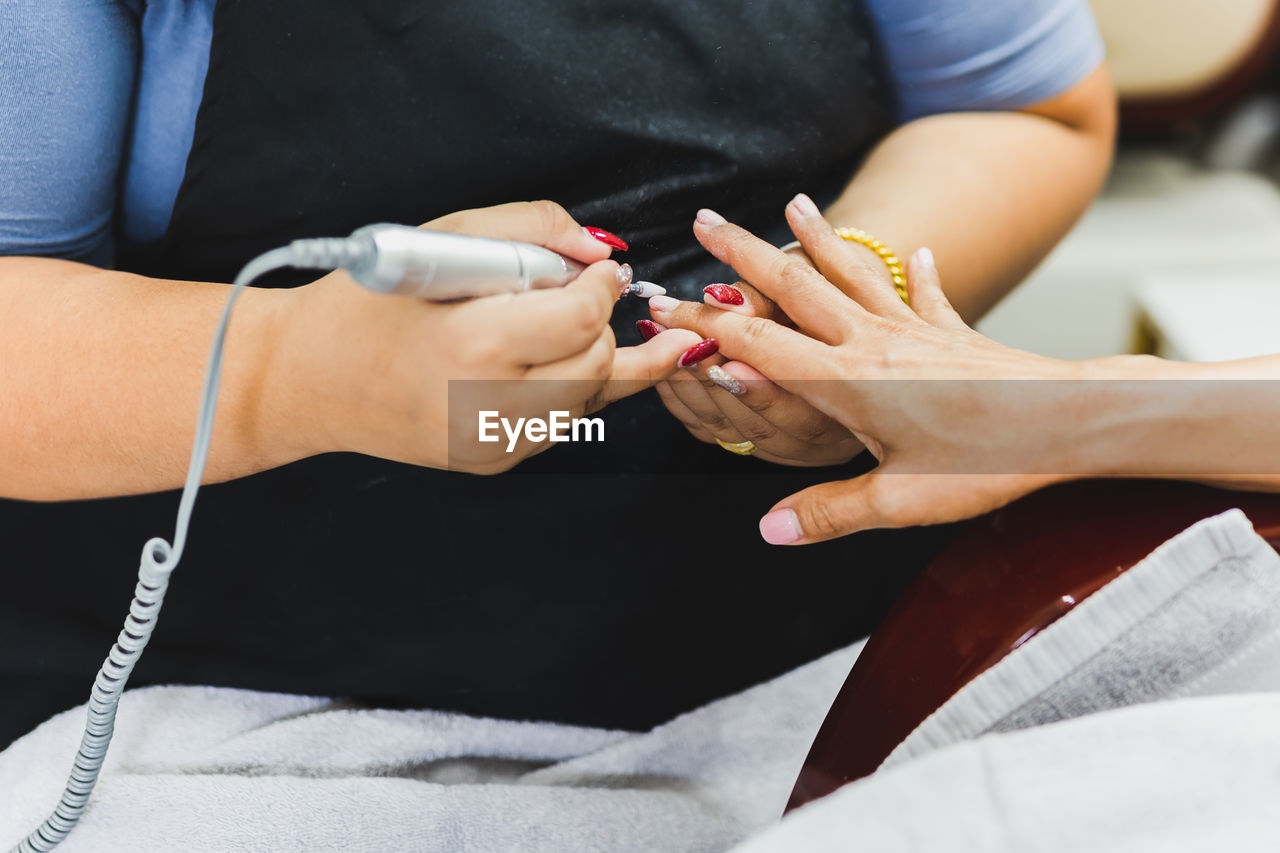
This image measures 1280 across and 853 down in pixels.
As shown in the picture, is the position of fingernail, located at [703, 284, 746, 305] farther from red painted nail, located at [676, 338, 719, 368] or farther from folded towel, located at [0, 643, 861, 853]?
A: folded towel, located at [0, 643, 861, 853]

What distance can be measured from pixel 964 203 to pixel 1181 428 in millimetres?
269

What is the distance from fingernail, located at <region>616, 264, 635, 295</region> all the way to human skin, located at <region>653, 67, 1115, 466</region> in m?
0.03

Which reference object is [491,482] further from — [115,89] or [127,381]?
[115,89]

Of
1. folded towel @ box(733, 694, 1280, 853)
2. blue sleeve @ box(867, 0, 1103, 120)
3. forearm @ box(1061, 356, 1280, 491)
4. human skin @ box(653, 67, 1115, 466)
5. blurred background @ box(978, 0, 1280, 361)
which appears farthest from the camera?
blurred background @ box(978, 0, 1280, 361)

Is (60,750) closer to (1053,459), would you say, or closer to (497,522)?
(497,522)

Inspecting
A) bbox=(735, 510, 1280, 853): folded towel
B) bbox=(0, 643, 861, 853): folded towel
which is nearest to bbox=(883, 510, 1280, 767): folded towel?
bbox=(735, 510, 1280, 853): folded towel

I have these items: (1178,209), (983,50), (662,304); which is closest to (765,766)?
(662,304)

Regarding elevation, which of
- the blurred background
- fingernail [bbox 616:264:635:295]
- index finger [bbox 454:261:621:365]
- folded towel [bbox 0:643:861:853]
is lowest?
folded towel [bbox 0:643:861:853]

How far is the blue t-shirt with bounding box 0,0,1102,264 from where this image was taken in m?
0.50

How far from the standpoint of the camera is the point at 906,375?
18.9 inches

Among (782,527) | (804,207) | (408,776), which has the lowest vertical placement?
(408,776)

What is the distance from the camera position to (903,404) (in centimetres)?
48

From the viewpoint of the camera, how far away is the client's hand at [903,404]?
469 millimetres

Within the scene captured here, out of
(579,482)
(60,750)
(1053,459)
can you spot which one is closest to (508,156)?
(579,482)
